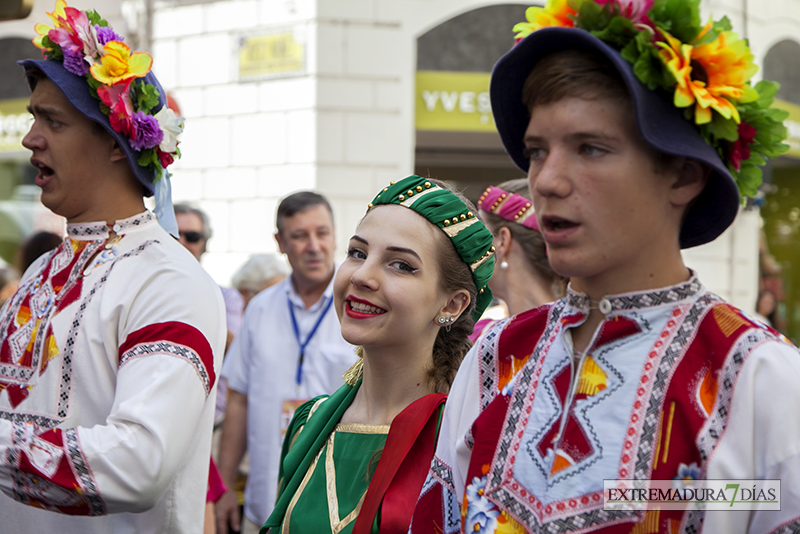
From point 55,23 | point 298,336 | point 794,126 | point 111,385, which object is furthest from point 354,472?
point 794,126

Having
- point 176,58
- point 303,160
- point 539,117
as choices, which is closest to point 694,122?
point 539,117

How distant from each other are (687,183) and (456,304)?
3.83 feet

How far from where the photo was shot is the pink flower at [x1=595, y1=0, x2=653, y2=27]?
4.68 ft

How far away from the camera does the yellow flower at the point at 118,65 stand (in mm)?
2465

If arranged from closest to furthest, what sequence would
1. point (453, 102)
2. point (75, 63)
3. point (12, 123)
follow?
A: 1. point (75, 63)
2. point (453, 102)
3. point (12, 123)

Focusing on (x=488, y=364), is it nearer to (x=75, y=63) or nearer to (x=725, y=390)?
(x=725, y=390)

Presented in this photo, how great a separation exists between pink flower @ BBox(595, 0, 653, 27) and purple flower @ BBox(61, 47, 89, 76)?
67.9 inches

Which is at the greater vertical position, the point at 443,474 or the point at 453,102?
the point at 453,102

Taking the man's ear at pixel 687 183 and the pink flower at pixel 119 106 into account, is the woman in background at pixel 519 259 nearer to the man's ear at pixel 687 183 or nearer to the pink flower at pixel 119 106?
the pink flower at pixel 119 106

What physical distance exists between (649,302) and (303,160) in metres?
6.38

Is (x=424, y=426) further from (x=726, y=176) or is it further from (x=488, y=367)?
(x=726, y=176)

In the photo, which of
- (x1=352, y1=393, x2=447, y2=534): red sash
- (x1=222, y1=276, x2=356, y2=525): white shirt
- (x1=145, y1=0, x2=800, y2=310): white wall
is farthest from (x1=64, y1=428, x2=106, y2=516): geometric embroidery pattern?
(x1=145, y1=0, x2=800, y2=310): white wall

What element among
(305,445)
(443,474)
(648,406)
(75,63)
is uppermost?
(75,63)

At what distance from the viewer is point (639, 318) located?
148cm
